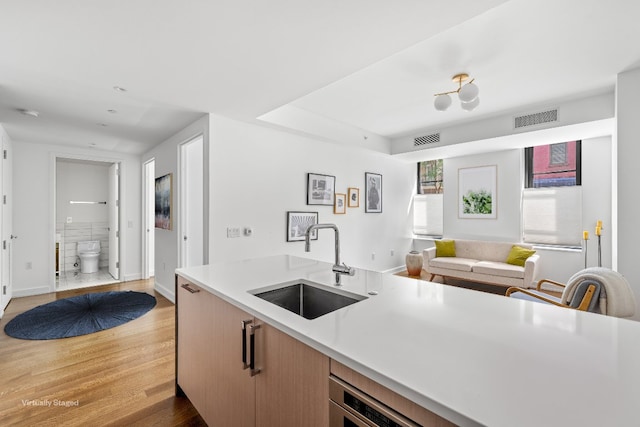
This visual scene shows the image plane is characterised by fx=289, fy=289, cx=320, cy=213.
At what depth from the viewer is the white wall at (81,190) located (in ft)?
18.2

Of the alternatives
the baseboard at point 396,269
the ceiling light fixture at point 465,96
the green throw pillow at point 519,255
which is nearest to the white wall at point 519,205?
the green throw pillow at point 519,255

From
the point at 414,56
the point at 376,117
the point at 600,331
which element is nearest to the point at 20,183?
the point at 376,117

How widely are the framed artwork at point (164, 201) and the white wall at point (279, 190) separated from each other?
1.15 meters

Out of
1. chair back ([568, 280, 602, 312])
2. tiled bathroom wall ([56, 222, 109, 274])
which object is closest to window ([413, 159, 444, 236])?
chair back ([568, 280, 602, 312])

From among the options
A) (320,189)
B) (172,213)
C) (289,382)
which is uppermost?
(320,189)

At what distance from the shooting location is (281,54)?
78.6 inches

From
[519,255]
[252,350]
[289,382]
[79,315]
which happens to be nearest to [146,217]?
[79,315]

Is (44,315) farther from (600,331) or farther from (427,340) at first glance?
(600,331)

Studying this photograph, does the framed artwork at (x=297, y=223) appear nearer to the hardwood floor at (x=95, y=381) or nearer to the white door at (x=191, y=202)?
the white door at (x=191, y=202)

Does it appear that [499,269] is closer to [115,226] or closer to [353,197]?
[353,197]

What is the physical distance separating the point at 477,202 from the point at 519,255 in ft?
4.14

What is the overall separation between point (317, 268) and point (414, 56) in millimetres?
1987

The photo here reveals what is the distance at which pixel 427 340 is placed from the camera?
84 cm

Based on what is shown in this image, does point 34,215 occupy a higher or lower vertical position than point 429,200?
lower
